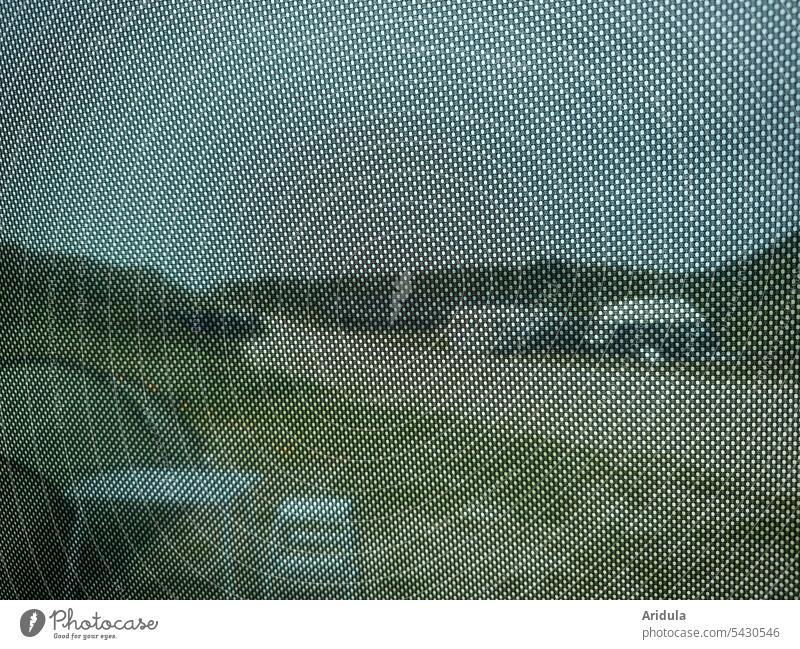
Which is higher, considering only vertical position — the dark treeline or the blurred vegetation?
the dark treeline

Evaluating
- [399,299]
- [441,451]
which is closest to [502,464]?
[441,451]

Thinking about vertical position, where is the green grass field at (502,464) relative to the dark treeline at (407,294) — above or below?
below

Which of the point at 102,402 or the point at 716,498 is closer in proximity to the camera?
the point at 716,498

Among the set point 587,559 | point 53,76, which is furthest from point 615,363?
point 53,76

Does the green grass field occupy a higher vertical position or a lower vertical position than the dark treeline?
lower
